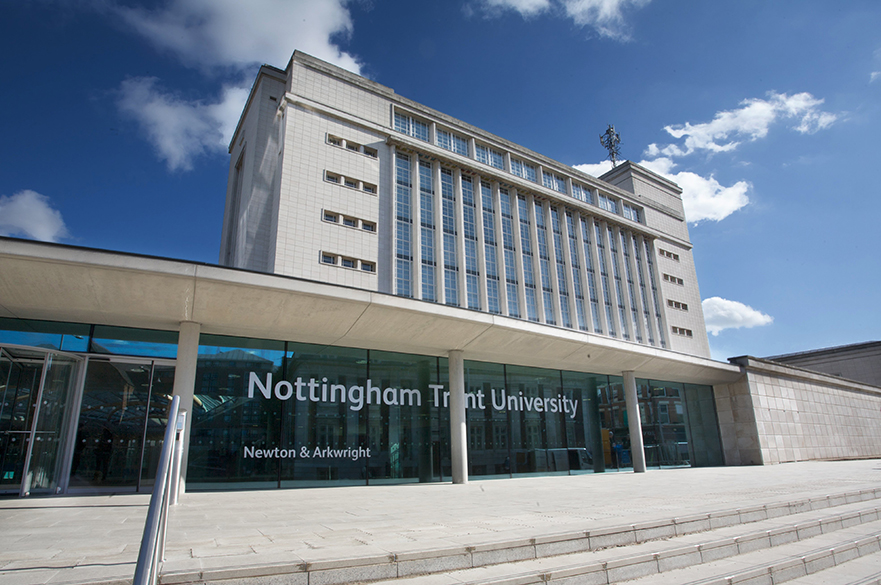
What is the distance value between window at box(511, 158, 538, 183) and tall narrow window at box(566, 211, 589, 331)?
13.8ft

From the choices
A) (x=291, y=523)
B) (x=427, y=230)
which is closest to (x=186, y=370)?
(x=291, y=523)

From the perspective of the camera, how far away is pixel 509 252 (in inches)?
1324

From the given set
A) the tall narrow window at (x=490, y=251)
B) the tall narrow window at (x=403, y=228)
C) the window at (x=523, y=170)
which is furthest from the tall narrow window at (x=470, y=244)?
the window at (x=523, y=170)

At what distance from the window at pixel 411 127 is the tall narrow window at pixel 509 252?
6825 mm

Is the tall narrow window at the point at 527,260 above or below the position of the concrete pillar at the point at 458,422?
above

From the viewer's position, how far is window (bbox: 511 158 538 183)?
119ft

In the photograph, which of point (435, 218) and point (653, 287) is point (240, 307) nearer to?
point (435, 218)

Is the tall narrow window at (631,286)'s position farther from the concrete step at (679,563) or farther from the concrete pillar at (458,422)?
the concrete step at (679,563)

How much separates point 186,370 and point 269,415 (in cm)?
268

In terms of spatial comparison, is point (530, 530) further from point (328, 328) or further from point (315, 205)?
point (315, 205)

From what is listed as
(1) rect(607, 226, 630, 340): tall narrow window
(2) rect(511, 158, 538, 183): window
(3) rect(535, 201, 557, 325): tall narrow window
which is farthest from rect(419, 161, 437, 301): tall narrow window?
(1) rect(607, 226, 630, 340): tall narrow window

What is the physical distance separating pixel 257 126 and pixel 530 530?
28593 millimetres

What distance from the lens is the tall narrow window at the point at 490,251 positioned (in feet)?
104

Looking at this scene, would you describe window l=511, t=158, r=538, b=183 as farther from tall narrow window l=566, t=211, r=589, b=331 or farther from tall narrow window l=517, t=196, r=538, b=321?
tall narrow window l=566, t=211, r=589, b=331
